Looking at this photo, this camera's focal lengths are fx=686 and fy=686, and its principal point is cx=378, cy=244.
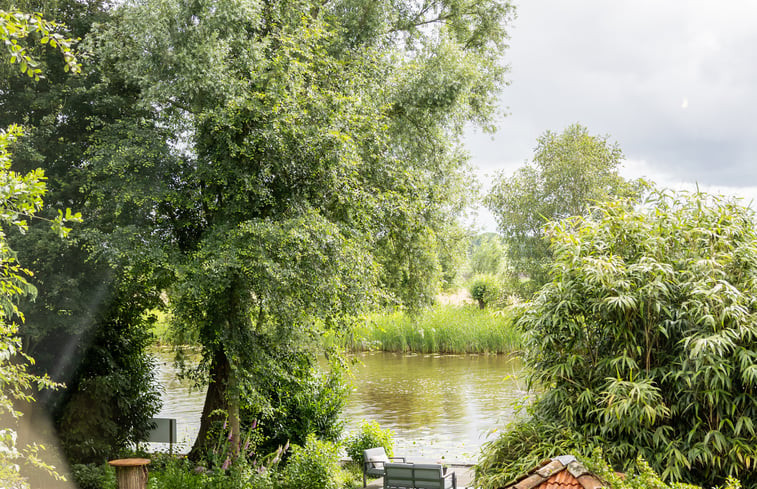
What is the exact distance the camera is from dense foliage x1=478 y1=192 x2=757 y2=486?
699 centimetres

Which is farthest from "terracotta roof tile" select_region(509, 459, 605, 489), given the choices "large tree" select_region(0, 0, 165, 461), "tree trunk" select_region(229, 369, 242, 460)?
"large tree" select_region(0, 0, 165, 461)

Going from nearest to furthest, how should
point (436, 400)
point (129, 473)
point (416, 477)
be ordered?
point (129, 473)
point (416, 477)
point (436, 400)

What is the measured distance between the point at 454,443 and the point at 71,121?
387 inches

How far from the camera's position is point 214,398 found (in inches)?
→ 453

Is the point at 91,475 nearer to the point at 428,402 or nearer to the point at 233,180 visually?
the point at 233,180

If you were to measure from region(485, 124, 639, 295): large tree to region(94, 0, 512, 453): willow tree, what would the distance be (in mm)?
16280

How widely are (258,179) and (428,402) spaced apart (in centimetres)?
1134

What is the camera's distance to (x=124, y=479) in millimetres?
8266

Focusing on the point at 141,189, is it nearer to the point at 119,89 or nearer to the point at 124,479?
the point at 119,89

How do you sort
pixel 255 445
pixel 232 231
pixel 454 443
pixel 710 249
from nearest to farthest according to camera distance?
pixel 710 249, pixel 232 231, pixel 255 445, pixel 454 443

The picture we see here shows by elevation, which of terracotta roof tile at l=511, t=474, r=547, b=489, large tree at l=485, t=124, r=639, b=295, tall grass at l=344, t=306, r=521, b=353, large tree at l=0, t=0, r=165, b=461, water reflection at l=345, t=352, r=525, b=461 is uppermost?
large tree at l=485, t=124, r=639, b=295

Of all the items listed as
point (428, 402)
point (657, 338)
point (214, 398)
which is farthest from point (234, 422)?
point (428, 402)

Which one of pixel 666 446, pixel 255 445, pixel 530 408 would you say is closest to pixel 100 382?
pixel 255 445

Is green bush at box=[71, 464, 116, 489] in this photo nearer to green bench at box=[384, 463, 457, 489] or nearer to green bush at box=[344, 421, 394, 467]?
green bush at box=[344, 421, 394, 467]
